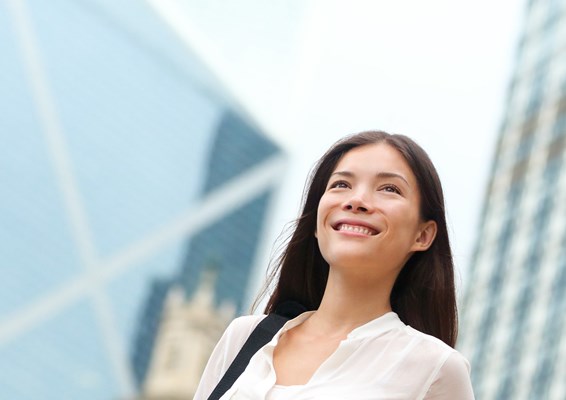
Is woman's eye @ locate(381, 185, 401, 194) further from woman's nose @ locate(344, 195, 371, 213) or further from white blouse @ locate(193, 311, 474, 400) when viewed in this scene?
white blouse @ locate(193, 311, 474, 400)

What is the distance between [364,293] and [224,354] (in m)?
0.25

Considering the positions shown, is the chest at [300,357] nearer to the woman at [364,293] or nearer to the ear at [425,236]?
the woman at [364,293]

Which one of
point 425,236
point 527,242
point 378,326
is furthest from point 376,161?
point 527,242

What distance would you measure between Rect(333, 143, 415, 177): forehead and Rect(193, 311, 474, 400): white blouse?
0.23 m

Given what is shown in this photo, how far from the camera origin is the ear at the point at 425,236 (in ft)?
6.51

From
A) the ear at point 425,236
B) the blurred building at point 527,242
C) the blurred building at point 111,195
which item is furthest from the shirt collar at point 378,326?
the blurred building at point 111,195

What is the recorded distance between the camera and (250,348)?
78.2 inches

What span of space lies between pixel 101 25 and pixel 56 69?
3.40 meters

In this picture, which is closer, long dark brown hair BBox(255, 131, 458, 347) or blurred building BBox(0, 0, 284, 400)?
long dark brown hair BBox(255, 131, 458, 347)

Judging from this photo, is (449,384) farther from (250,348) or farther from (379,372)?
Result: (250,348)

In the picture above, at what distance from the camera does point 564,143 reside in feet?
176

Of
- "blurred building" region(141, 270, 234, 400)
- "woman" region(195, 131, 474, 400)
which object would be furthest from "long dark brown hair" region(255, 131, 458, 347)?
"blurred building" region(141, 270, 234, 400)

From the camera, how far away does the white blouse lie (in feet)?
5.89

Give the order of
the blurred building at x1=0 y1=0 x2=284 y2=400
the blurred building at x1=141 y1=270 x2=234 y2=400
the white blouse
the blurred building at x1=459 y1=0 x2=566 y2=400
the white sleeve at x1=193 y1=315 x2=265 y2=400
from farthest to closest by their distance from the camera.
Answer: the blurred building at x1=141 y1=270 x2=234 y2=400, the blurred building at x1=0 y1=0 x2=284 y2=400, the blurred building at x1=459 y1=0 x2=566 y2=400, the white sleeve at x1=193 y1=315 x2=265 y2=400, the white blouse
